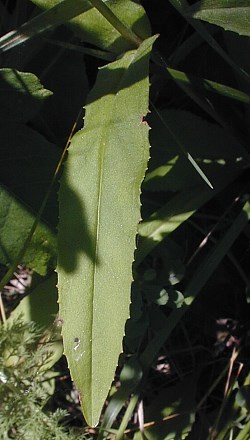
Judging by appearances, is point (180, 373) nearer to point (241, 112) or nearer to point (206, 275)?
point (206, 275)

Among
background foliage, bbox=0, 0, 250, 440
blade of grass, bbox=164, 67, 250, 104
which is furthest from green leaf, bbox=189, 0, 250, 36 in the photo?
blade of grass, bbox=164, 67, 250, 104

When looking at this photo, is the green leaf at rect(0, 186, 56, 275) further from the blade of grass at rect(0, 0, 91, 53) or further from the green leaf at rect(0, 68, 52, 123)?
the blade of grass at rect(0, 0, 91, 53)

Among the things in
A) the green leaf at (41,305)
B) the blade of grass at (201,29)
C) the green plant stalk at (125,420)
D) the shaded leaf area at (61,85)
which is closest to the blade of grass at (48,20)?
the blade of grass at (201,29)

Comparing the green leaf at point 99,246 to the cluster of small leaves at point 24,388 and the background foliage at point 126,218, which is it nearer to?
the background foliage at point 126,218

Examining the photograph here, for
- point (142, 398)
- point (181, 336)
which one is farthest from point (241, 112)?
point (142, 398)

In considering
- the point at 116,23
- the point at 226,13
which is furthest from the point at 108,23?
the point at 226,13

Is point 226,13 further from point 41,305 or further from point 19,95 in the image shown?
point 41,305
